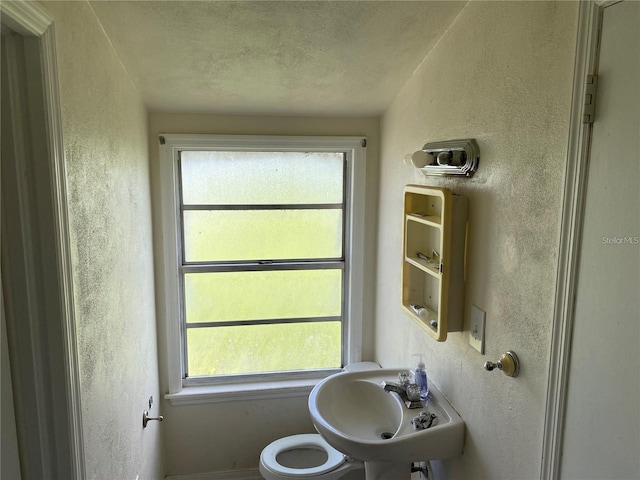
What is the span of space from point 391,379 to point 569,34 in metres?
1.49

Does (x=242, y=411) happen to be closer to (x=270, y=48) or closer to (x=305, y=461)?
(x=305, y=461)

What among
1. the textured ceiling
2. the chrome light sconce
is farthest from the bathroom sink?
the textured ceiling

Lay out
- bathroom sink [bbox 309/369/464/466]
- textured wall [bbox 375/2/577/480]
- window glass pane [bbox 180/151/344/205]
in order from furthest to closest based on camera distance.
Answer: window glass pane [bbox 180/151/344/205], bathroom sink [bbox 309/369/464/466], textured wall [bbox 375/2/577/480]

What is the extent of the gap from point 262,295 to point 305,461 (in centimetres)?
91

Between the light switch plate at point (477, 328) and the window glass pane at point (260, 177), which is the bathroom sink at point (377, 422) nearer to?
the light switch plate at point (477, 328)

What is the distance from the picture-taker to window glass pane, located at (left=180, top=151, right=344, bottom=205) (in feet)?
7.91

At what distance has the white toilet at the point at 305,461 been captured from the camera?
210cm

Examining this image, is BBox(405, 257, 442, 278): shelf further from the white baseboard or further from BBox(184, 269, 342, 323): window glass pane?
the white baseboard

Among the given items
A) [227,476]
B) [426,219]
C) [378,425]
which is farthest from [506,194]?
[227,476]

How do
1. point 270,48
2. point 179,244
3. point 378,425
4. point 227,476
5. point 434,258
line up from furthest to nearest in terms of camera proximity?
1. point 227,476
2. point 179,244
3. point 378,425
4. point 434,258
5. point 270,48

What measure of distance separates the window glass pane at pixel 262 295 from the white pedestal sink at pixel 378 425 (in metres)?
0.68

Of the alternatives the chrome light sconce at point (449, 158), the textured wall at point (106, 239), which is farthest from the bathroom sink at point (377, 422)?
the chrome light sconce at point (449, 158)

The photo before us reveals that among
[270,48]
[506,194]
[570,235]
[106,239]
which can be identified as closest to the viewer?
[570,235]

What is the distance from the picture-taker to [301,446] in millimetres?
2324
